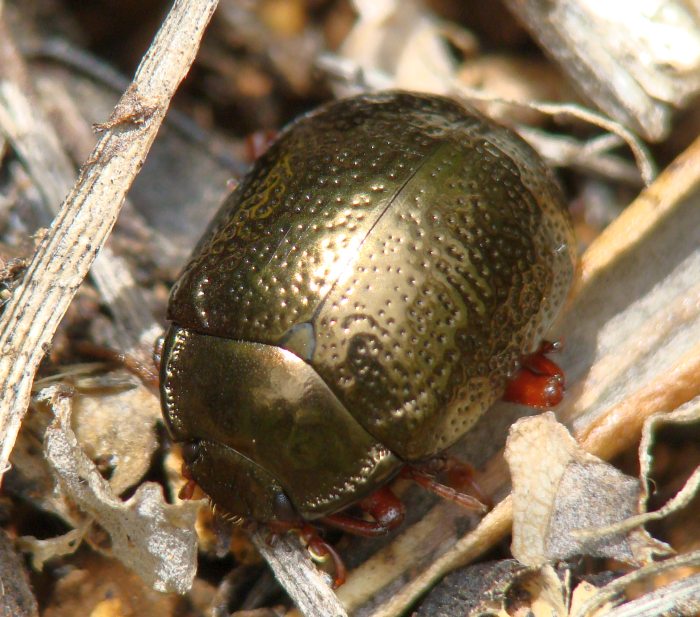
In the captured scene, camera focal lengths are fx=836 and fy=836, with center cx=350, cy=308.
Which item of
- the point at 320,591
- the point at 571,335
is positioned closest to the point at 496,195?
the point at 571,335

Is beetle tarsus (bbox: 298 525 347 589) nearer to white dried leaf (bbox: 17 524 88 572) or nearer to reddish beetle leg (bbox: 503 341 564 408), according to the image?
white dried leaf (bbox: 17 524 88 572)

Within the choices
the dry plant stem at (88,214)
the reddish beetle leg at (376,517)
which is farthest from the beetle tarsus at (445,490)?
the dry plant stem at (88,214)

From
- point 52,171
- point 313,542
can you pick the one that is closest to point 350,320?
point 313,542

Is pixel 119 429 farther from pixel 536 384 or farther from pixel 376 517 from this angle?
pixel 536 384

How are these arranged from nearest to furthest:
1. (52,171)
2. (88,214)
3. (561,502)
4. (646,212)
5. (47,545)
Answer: (561,502)
(47,545)
(88,214)
(646,212)
(52,171)

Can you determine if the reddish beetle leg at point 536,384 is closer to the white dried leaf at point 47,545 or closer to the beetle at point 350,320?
the beetle at point 350,320

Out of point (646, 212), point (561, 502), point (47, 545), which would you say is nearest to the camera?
point (561, 502)

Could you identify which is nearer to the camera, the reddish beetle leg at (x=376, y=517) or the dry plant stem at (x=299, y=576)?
the dry plant stem at (x=299, y=576)
